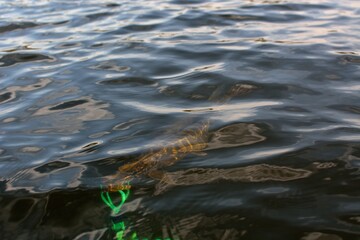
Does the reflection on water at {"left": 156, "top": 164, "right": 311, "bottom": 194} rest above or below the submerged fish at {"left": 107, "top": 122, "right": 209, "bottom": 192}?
below

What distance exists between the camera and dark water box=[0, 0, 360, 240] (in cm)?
237

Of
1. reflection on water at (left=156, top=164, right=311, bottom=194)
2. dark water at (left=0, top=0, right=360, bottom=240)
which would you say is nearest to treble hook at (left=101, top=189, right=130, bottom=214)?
dark water at (left=0, top=0, right=360, bottom=240)

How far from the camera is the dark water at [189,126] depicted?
93.1 inches

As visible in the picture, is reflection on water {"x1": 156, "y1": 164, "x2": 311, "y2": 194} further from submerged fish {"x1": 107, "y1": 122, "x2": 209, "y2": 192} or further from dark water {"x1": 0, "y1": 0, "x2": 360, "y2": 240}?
submerged fish {"x1": 107, "y1": 122, "x2": 209, "y2": 192}

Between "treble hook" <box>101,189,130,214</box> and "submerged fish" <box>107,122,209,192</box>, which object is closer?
"treble hook" <box>101,189,130,214</box>

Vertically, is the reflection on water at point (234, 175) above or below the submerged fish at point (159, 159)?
below

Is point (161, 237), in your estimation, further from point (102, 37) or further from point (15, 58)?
point (102, 37)

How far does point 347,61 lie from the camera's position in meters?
4.91

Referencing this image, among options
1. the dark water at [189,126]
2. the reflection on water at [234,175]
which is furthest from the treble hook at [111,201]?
the reflection on water at [234,175]

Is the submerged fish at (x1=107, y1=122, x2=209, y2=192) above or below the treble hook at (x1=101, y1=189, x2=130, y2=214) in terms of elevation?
above

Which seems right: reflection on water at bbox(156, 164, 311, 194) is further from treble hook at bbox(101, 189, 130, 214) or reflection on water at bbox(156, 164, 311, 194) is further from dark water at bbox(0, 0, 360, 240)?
treble hook at bbox(101, 189, 130, 214)

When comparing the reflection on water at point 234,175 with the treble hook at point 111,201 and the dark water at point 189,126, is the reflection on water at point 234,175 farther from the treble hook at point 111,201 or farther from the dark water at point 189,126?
the treble hook at point 111,201

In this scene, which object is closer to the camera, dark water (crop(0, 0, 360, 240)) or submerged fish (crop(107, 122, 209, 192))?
dark water (crop(0, 0, 360, 240))

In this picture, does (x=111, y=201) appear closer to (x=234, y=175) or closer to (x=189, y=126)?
(x=234, y=175)
